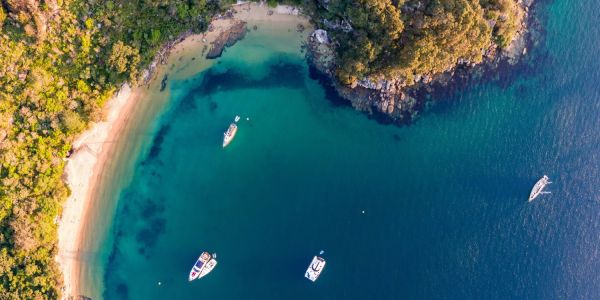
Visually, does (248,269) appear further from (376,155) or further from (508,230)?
(508,230)

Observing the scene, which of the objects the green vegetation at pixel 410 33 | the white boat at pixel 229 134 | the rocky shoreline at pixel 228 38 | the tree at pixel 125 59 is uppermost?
the green vegetation at pixel 410 33

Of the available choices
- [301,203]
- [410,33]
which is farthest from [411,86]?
[301,203]

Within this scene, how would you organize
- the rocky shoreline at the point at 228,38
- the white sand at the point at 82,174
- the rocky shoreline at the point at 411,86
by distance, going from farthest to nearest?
the rocky shoreline at the point at 411,86 < the rocky shoreline at the point at 228,38 < the white sand at the point at 82,174

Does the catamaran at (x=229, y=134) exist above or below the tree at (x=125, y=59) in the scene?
below

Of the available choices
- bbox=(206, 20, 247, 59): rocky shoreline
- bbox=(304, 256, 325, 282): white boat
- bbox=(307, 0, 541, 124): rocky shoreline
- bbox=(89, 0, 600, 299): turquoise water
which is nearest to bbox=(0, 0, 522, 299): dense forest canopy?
bbox=(307, 0, 541, 124): rocky shoreline

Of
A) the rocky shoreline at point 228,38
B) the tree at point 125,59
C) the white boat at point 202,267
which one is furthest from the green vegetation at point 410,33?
the white boat at point 202,267

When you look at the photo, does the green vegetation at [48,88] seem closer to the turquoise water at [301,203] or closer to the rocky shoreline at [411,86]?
the turquoise water at [301,203]

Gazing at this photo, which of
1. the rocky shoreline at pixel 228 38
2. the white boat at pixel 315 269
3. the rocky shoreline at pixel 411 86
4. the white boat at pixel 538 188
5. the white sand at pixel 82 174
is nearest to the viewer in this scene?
the white sand at pixel 82 174
